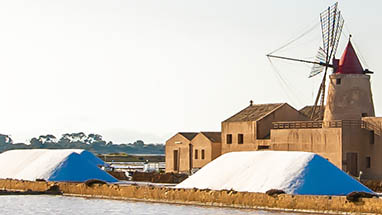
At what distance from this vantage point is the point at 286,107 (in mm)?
50250

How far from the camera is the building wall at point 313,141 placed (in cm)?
4166

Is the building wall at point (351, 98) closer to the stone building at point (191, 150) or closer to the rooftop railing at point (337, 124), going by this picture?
the rooftop railing at point (337, 124)

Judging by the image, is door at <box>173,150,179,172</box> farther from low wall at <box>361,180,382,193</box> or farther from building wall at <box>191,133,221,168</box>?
low wall at <box>361,180,382,193</box>

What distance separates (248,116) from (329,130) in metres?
8.99

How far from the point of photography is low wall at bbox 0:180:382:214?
27922mm

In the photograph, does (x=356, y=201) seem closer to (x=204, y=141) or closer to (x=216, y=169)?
(x=216, y=169)

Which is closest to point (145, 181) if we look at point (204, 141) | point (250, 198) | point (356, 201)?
point (204, 141)

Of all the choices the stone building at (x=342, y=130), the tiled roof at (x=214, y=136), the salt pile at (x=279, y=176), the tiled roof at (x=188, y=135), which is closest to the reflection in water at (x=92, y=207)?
the salt pile at (x=279, y=176)

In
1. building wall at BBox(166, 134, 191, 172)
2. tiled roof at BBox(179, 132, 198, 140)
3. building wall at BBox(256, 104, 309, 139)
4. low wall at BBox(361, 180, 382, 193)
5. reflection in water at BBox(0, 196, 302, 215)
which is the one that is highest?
building wall at BBox(256, 104, 309, 139)

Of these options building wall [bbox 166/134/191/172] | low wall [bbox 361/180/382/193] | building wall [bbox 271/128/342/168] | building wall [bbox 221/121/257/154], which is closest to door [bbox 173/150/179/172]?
building wall [bbox 166/134/191/172]

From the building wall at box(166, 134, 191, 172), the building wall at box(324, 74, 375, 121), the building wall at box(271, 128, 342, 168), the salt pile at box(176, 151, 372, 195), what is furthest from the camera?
the building wall at box(166, 134, 191, 172)

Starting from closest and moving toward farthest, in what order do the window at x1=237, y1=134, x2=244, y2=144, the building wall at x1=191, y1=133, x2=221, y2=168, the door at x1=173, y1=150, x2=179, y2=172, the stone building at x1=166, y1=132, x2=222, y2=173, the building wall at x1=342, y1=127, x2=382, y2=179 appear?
1. the building wall at x1=342, y1=127, x2=382, y2=179
2. the window at x1=237, y1=134, x2=244, y2=144
3. the building wall at x1=191, y1=133, x2=221, y2=168
4. the stone building at x1=166, y1=132, x2=222, y2=173
5. the door at x1=173, y1=150, x2=179, y2=172

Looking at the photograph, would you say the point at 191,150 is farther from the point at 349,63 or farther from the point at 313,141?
the point at 349,63

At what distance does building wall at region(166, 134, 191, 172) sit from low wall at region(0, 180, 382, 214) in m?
13.1
